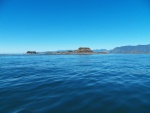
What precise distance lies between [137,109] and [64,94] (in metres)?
4.67

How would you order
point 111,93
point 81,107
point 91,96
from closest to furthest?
point 81,107 < point 91,96 < point 111,93

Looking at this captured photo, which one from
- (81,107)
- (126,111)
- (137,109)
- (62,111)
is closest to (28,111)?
(62,111)

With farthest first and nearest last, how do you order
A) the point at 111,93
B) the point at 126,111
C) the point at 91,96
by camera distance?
the point at 111,93 < the point at 91,96 < the point at 126,111

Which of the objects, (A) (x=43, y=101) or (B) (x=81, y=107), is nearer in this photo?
(B) (x=81, y=107)

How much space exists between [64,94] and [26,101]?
8.39 feet

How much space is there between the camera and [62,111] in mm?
6734

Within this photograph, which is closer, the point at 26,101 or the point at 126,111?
the point at 126,111

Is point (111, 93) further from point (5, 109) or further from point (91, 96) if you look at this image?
point (5, 109)

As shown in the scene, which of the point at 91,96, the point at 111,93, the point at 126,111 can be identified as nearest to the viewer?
the point at 126,111

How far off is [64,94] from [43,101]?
180 cm

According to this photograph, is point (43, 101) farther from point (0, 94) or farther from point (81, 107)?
point (0, 94)

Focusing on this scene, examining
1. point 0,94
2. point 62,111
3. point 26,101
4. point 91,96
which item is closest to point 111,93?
point 91,96

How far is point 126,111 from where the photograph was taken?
6.64 meters

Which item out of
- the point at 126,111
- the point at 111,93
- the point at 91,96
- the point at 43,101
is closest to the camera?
the point at 126,111
